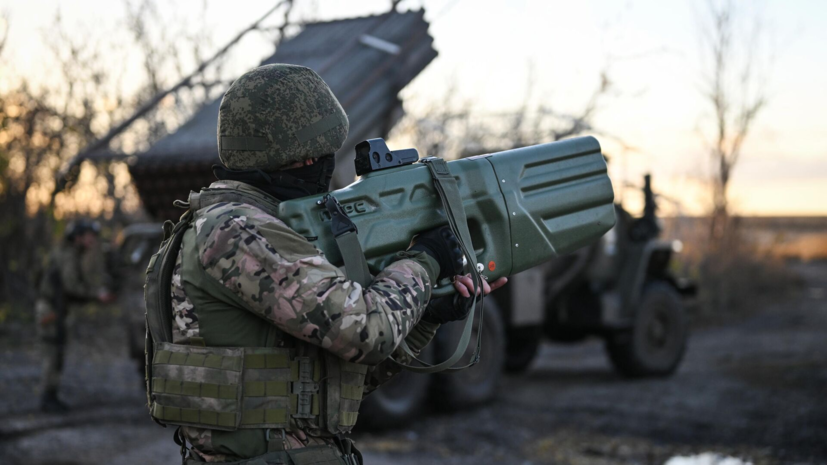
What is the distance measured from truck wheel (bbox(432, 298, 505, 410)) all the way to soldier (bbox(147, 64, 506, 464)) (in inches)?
197

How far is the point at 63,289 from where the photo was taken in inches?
295

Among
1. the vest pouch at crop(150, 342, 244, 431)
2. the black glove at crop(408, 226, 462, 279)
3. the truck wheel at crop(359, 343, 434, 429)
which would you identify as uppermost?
the black glove at crop(408, 226, 462, 279)

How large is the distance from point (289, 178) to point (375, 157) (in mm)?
295

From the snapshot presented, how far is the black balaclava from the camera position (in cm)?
209

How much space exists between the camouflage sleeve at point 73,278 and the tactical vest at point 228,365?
5.86m

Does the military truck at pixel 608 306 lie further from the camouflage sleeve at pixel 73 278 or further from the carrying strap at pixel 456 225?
A: the carrying strap at pixel 456 225

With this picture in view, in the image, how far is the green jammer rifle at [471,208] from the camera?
2104 mm

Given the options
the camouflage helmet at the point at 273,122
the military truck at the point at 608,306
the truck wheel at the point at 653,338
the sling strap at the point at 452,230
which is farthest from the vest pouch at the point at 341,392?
the truck wheel at the point at 653,338

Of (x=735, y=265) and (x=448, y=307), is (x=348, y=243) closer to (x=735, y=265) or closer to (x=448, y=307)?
(x=448, y=307)

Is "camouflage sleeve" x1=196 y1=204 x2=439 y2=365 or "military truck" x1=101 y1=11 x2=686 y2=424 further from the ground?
"camouflage sleeve" x1=196 y1=204 x2=439 y2=365

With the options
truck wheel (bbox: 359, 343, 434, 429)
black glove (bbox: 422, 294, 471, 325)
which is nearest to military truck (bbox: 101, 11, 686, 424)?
truck wheel (bbox: 359, 343, 434, 429)

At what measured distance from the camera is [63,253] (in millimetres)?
7547

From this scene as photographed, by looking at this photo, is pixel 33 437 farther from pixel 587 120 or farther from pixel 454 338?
pixel 587 120

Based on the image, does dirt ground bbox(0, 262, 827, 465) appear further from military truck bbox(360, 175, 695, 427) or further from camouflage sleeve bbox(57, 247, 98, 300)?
camouflage sleeve bbox(57, 247, 98, 300)
